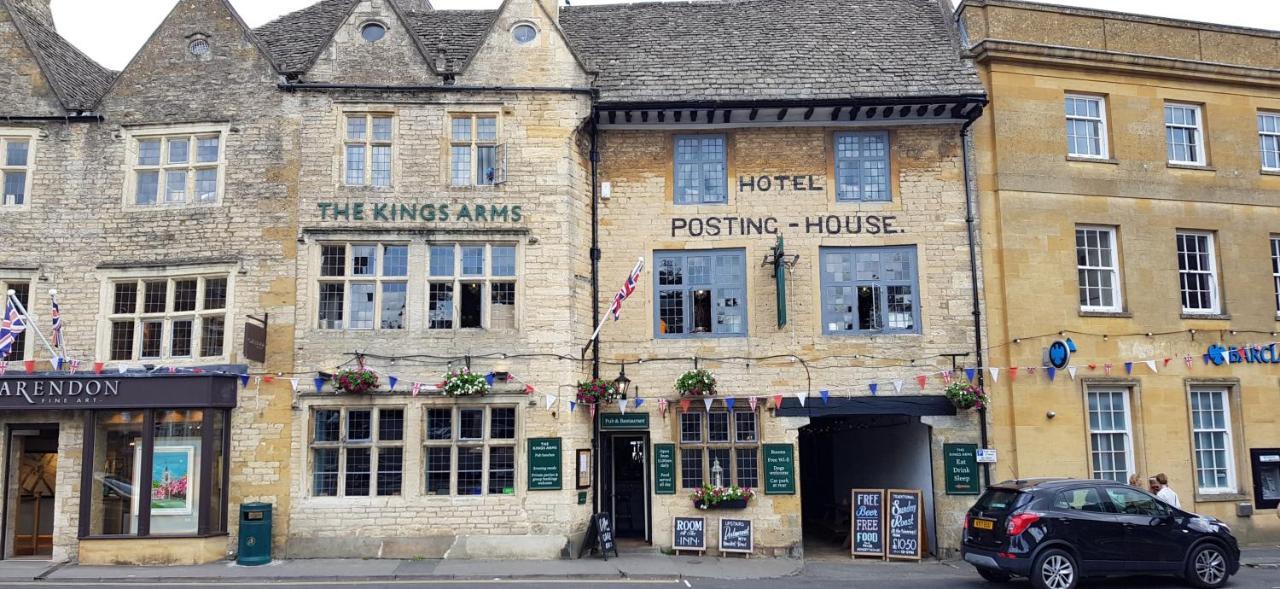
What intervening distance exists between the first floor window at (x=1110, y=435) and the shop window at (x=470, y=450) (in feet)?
35.3

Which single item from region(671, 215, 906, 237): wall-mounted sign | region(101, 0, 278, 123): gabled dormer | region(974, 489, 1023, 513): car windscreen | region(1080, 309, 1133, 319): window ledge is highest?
region(101, 0, 278, 123): gabled dormer

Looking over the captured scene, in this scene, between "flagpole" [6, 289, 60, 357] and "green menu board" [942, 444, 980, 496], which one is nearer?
"flagpole" [6, 289, 60, 357]

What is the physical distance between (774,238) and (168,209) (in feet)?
36.8

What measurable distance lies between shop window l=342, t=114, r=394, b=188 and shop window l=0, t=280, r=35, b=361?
608 cm

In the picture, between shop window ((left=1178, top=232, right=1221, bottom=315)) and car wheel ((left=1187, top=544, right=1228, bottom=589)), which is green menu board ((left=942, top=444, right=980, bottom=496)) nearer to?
car wheel ((left=1187, top=544, right=1228, bottom=589))

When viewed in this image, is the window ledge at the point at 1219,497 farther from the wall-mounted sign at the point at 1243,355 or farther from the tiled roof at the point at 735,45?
the tiled roof at the point at 735,45

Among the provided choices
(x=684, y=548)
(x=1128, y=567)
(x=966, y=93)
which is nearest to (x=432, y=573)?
(x=684, y=548)

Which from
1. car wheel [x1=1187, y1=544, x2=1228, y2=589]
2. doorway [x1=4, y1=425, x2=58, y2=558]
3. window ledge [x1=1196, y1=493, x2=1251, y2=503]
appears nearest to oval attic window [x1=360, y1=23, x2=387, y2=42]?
doorway [x1=4, y1=425, x2=58, y2=558]

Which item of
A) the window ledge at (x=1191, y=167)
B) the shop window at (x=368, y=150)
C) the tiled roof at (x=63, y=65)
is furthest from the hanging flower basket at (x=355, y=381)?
the window ledge at (x=1191, y=167)

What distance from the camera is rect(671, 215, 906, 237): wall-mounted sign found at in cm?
1794

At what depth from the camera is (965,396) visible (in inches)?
664

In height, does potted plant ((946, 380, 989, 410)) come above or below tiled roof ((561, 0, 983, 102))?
below

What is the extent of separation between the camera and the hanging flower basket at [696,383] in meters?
17.0

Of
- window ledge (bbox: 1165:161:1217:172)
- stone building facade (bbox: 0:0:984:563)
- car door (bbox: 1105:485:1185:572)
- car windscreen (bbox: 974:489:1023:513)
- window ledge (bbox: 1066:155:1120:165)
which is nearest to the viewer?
car windscreen (bbox: 974:489:1023:513)
